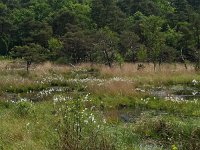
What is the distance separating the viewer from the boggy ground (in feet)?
23.9

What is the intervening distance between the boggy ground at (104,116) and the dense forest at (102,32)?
1031 centimetres

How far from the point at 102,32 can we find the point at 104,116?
26.6 m

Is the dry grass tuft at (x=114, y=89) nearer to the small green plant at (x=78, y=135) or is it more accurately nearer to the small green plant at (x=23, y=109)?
the small green plant at (x=23, y=109)

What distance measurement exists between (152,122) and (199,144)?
9.32 feet

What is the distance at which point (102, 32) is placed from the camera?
125 feet

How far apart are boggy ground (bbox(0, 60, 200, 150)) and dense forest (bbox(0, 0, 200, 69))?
10305 millimetres

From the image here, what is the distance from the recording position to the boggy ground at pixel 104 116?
7.27 meters

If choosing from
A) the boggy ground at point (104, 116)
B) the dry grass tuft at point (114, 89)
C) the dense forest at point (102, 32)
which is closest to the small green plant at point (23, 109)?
the boggy ground at point (104, 116)

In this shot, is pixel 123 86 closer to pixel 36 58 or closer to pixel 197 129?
pixel 197 129

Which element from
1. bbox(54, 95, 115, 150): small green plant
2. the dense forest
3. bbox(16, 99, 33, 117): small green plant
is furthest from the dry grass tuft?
the dense forest

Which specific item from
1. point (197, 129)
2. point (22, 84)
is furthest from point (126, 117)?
point (22, 84)

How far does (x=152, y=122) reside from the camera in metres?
9.98

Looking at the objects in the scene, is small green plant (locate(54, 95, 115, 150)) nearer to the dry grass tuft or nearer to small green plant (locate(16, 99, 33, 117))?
small green plant (locate(16, 99, 33, 117))

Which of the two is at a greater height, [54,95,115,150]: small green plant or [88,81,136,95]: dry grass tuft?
[54,95,115,150]: small green plant
